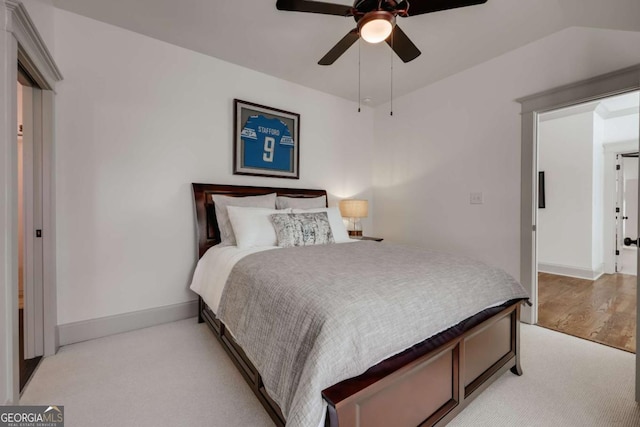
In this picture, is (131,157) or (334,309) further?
(131,157)

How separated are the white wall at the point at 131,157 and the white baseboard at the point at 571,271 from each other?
5.08m

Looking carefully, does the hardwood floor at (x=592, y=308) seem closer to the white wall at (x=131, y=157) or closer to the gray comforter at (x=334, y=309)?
the gray comforter at (x=334, y=309)

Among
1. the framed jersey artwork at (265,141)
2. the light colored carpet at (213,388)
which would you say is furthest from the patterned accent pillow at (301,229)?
the light colored carpet at (213,388)

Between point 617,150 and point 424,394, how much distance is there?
18.4ft

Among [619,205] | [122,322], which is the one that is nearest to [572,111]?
[619,205]

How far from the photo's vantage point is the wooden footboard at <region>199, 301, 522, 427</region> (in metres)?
1.01

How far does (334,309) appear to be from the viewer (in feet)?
3.55

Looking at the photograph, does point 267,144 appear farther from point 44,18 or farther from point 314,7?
point 44,18

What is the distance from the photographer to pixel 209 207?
9.18ft

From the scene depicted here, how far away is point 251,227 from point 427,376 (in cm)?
174

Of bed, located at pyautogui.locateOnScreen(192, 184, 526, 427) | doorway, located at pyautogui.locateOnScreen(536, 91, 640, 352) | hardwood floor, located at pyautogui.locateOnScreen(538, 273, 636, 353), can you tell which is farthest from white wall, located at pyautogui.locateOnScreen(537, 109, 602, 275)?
bed, located at pyautogui.locateOnScreen(192, 184, 526, 427)

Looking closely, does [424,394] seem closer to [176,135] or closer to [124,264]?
[124,264]

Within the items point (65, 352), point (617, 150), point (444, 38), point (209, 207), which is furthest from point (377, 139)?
point (65, 352)

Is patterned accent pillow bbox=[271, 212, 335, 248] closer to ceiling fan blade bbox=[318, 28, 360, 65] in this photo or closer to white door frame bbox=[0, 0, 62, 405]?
ceiling fan blade bbox=[318, 28, 360, 65]
